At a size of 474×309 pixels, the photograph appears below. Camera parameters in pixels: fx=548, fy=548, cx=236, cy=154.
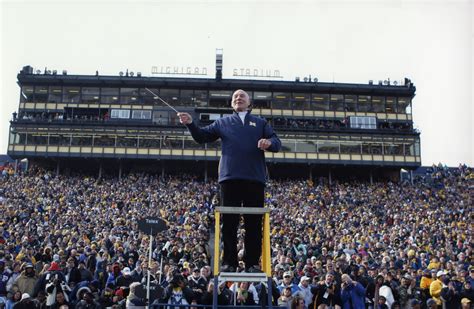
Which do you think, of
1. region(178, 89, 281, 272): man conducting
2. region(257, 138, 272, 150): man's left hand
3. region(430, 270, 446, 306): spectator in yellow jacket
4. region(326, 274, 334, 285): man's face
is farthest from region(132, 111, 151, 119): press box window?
region(257, 138, 272, 150): man's left hand

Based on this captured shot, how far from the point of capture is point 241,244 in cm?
1675

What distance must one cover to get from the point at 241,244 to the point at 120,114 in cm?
4251

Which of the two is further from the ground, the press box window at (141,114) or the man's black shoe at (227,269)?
the press box window at (141,114)

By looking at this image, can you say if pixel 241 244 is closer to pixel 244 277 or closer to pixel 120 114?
pixel 244 277

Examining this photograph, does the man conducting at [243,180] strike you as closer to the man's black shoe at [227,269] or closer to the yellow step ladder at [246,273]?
the man's black shoe at [227,269]

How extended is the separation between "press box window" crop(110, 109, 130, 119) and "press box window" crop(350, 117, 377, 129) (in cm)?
2342

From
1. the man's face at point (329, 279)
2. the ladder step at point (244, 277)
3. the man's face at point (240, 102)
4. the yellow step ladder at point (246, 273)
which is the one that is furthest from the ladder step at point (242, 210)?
the man's face at point (329, 279)

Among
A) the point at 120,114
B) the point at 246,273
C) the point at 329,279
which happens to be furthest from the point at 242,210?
the point at 120,114

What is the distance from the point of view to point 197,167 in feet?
183

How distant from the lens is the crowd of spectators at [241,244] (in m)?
12.3

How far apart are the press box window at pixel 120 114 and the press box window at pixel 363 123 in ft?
76.9

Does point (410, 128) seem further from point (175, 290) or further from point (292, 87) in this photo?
point (175, 290)

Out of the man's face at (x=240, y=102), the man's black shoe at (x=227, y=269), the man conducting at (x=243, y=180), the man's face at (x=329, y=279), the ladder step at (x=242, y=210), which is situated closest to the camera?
the ladder step at (x=242, y=210)

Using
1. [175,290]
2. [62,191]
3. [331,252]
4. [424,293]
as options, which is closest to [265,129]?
[175,290]
